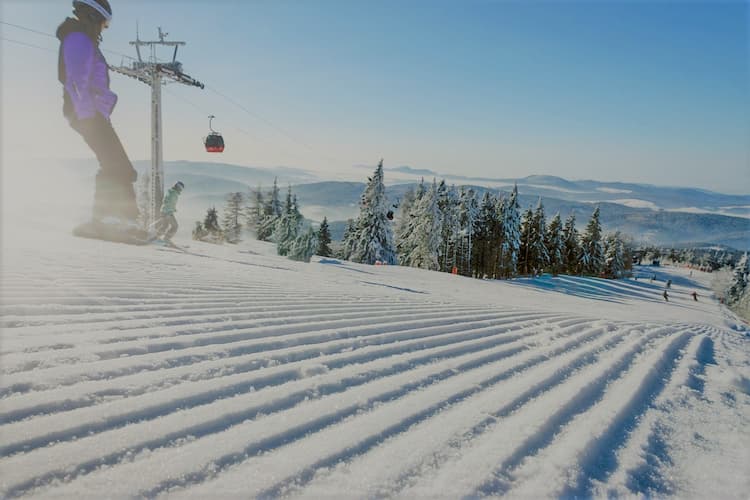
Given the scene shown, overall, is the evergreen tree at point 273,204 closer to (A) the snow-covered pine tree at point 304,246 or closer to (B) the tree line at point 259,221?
(B) the tree line at point 259,221

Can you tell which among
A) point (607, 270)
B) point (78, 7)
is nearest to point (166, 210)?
point (78, 7)

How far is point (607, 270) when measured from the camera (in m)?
59.5

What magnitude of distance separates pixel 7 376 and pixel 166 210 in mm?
13950

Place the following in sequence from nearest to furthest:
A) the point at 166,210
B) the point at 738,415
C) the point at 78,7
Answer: the point at 738,415 → the point at 78,7 → the point at 166,210

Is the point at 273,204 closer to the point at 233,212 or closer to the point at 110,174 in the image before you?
the point at 233,212

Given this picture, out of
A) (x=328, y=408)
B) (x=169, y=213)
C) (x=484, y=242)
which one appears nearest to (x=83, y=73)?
(x=169, y=213)

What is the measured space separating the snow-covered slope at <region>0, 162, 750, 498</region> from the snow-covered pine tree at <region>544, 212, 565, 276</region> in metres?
50.0

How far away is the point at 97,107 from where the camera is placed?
33.7 feet

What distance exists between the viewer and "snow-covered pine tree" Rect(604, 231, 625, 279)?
59.5 m

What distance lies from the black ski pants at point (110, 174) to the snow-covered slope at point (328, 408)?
8154 millimetres

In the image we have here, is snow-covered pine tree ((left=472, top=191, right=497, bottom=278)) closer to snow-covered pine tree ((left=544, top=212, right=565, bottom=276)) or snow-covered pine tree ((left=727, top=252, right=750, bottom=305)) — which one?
snow-covered pine tree ((left=544, top=212, right=565, bottom=276))

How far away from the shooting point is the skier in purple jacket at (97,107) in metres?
9.34

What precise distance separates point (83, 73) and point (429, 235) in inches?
1236

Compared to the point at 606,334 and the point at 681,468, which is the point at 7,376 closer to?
the point at 681,468
